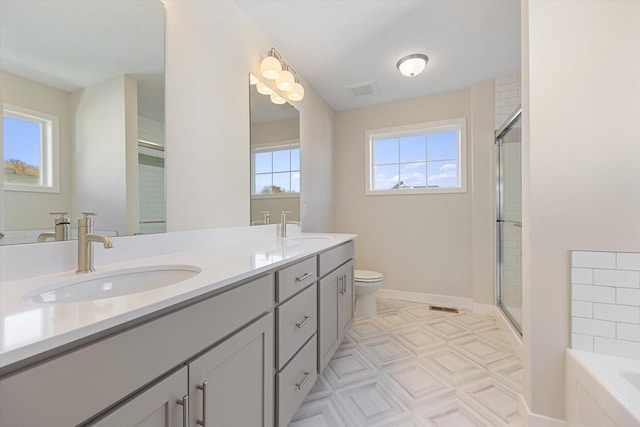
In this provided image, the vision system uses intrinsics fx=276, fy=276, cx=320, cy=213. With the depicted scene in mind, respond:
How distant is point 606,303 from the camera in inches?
47.6

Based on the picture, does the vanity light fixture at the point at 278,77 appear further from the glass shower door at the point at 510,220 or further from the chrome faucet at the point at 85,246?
the glass shower door at the point at 510,220

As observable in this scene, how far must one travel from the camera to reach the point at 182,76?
136 cm

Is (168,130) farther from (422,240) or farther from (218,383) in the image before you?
(422,240)

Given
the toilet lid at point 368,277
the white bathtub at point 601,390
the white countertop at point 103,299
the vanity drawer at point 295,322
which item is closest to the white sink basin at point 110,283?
the white countertop at point 103,299

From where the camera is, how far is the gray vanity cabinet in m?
1.55

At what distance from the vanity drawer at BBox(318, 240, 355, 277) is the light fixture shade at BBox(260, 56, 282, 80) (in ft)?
4.36

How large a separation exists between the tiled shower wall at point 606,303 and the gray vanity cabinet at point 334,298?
1.16 metres

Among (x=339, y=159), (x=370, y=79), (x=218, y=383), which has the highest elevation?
(x=370, y=79)

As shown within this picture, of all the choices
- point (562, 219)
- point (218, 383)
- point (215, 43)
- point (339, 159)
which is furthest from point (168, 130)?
point (339, 159)

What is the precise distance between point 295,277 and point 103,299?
2.39ft

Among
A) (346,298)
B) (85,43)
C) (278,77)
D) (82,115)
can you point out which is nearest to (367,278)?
(346,298)

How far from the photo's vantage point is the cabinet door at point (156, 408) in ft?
1.73

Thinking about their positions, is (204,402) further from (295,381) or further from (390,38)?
(390,38)

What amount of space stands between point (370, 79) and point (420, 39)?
2.11ft
